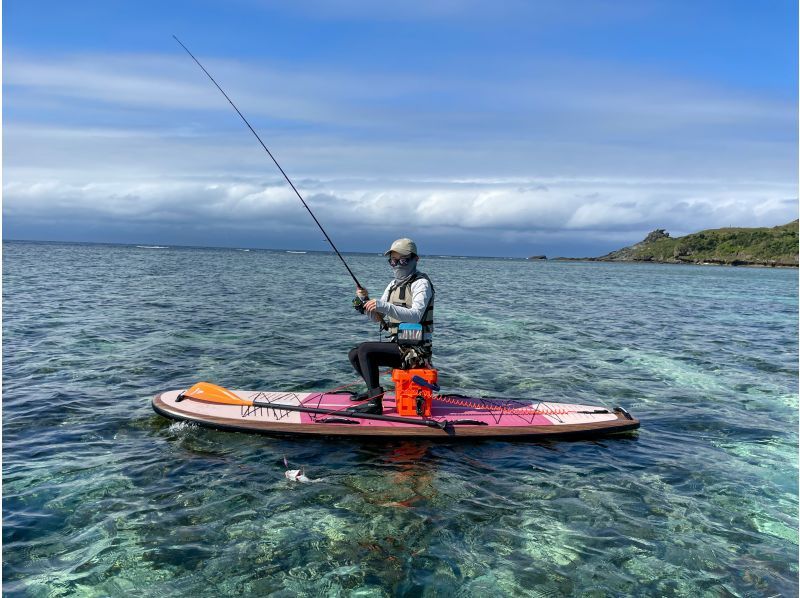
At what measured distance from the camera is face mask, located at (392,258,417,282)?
1097 cm

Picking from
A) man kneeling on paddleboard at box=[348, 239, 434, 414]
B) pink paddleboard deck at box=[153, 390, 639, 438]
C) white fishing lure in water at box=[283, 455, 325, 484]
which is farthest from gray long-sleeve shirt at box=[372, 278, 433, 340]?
white fishing lure in water at box=[283, 455, 325, 484]

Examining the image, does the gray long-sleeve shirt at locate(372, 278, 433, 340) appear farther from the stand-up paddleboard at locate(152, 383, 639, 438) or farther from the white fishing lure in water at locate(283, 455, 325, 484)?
the white fishing lure in water at locate(283, 455, 325, 484)

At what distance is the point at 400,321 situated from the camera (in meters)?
10.8

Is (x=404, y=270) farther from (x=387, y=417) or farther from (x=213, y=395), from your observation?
(x=213, y=395)

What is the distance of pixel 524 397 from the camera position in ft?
50.3

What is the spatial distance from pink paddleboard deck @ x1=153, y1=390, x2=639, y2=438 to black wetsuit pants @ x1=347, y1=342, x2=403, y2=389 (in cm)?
92

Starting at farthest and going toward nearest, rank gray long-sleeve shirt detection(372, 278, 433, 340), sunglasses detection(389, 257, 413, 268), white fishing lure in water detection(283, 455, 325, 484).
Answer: sunglasses detection(389, 257, 413, 268), gray long-sleeve shirt detection(372, 278, 433, 340), white fishing lure in water detection(283, 455, 325, 484)

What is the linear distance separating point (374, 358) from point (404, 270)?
2.01 metres

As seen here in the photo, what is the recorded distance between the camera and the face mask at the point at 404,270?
36.0 ft

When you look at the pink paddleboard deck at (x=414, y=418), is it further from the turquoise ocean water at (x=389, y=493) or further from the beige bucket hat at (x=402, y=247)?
the beige bucket hat at (x=402, y=247)

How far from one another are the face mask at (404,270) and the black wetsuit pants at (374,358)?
1459 mm

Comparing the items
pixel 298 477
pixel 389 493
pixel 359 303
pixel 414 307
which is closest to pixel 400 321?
pixel 414 307

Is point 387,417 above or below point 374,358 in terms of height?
below

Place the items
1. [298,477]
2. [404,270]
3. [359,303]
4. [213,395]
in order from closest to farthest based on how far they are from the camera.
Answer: [298,477], [359,303], [404,270], [213,395]
